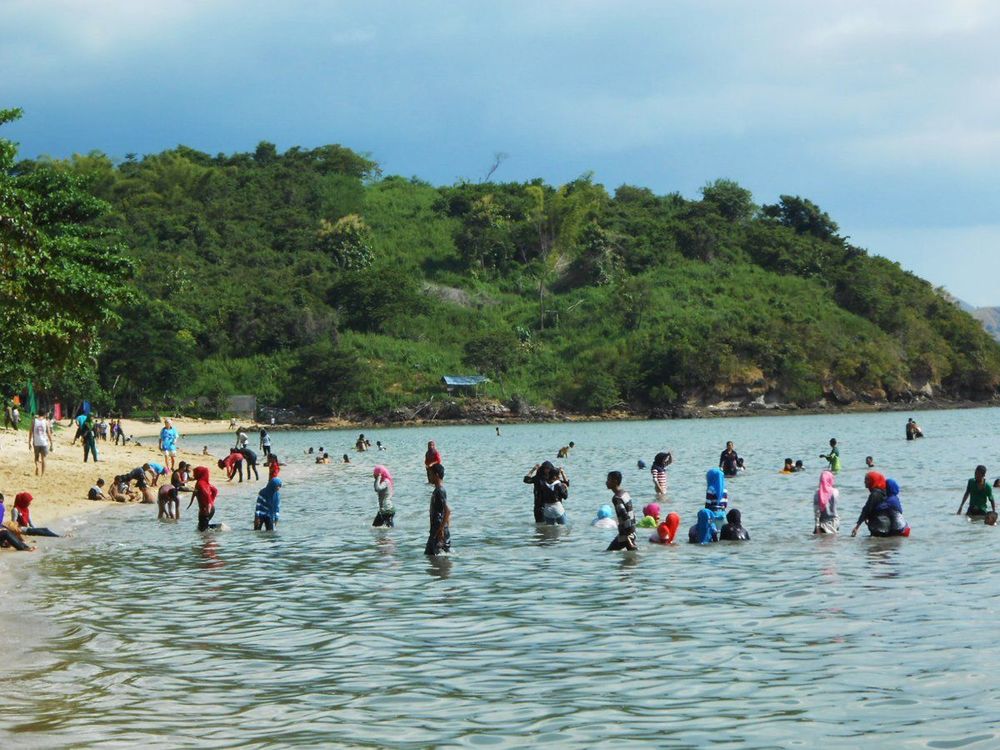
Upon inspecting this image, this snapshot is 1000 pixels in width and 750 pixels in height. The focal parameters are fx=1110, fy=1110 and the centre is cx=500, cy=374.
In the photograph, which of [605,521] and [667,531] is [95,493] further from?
[667,531]

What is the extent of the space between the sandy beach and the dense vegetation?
113 ft

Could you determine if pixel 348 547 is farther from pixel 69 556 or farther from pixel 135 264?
pixel 135 264

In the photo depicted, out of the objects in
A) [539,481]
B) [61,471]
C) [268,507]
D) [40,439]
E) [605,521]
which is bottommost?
[605,521]

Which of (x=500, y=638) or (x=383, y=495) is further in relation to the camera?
(x=383, y=495)

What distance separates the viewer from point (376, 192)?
167000 mm

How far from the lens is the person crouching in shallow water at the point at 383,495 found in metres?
22.9

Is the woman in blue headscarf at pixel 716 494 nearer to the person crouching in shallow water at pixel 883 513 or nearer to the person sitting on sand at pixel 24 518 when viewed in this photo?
the person crouching in shallow water at pixel 883 513

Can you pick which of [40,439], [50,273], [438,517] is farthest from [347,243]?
[438,517]

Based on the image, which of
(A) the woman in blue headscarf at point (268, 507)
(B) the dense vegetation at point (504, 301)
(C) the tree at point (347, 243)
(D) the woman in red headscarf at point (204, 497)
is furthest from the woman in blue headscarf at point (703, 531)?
(C) the tree at point (347, 243)

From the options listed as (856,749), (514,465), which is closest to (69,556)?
(856,749)

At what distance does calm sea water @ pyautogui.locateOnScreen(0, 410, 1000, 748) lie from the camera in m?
9.11

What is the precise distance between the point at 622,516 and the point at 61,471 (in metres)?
23.4

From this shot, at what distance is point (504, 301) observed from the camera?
13200cm

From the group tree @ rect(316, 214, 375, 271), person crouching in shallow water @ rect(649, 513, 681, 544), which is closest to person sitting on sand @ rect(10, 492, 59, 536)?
person crouching in shallow water @ rect(649, 513, 681, 544)
